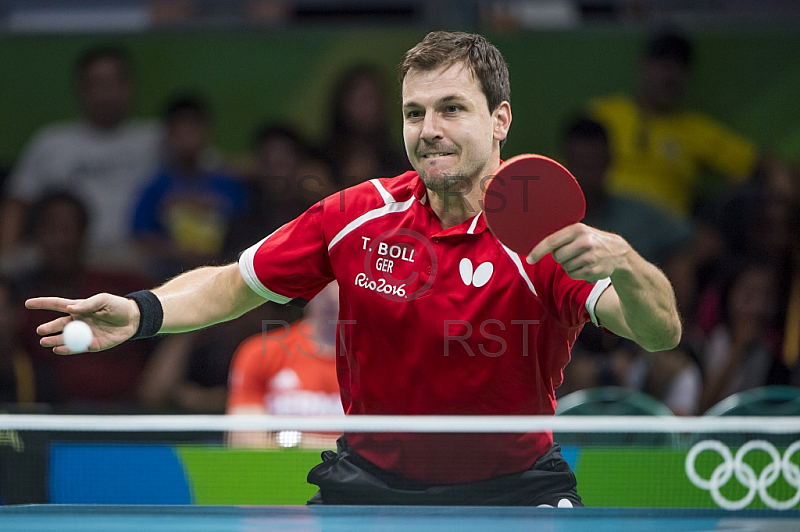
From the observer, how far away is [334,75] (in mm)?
7816

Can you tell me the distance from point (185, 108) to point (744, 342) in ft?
14.0

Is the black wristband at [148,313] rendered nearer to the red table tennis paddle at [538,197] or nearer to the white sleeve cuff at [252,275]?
the white sleeve cuff at [252,275]

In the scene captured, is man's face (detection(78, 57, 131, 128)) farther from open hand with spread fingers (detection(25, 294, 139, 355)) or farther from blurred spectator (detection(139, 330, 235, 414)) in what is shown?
open hand with spread fingers (detection(25, 294, 139, 355))

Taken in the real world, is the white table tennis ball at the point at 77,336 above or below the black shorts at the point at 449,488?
above

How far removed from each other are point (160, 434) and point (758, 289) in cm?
378

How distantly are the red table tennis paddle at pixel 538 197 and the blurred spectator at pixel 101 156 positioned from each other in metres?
5.22

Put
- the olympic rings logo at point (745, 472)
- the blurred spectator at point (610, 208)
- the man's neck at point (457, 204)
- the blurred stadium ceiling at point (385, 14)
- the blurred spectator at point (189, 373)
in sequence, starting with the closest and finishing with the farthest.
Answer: the man's neck at point (457, 204) → the olympic rings logo at point (745, 472) → the blurred spectator at point (189, 373) → the blurred spectator at point (610, 208) → the blurred stadium ceiling at point (385, 14)

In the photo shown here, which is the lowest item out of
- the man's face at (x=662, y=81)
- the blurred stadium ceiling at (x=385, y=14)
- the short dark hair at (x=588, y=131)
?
the short dark hair at (x=588, y=131)

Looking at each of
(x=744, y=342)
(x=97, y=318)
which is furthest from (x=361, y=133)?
(x=97, y=318)

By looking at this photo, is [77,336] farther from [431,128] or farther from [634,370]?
[634,370]

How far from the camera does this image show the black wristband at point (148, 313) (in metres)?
3.25

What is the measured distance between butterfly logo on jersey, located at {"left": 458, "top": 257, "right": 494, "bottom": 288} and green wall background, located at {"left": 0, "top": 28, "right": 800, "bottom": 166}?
4.18 meters

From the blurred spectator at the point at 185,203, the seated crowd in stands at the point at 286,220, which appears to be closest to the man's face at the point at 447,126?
the seated crowd in stands at the point at 286,220

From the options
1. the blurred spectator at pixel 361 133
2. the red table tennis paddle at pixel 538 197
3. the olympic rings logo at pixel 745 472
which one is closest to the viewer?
the red table tennis paddle at pixel 538 197
